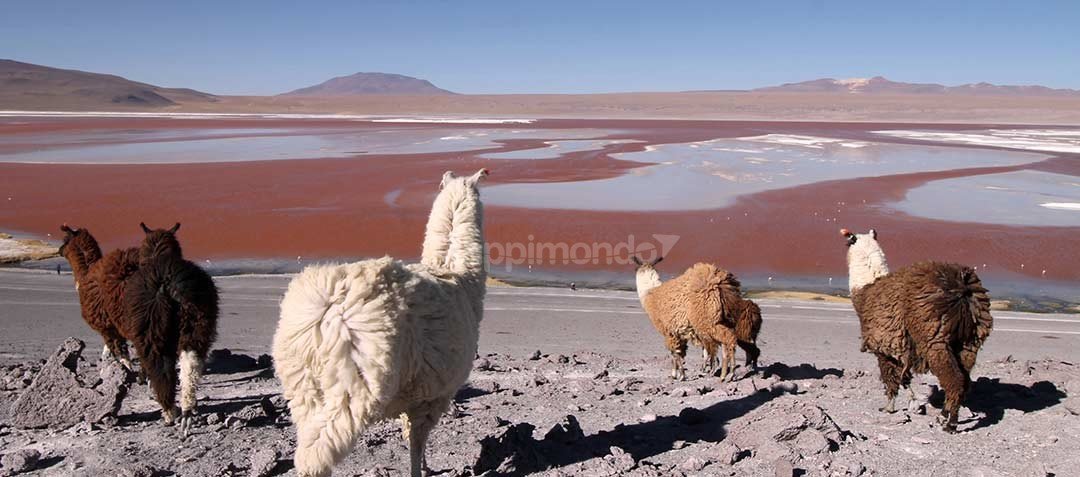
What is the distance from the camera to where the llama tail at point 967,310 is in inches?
275

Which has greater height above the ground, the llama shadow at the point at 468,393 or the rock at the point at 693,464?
the rock at the point at 693,464

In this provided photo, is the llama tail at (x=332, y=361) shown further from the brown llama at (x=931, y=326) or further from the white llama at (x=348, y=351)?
the brown llama at (x=931, y=326)

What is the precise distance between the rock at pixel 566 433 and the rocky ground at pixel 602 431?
12mm

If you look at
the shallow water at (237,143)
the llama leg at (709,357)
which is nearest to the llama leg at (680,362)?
the llama leg at (709,357)

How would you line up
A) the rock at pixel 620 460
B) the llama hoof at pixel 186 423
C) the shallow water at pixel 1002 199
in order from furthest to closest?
the shallow water at pixel 1002 199
the llama hoof at pixel 186 423
the rock at pixel 620 460

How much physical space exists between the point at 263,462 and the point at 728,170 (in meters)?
33.7

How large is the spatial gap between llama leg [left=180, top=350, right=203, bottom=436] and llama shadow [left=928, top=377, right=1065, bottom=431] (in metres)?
6.92

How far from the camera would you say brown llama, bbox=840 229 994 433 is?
6.98 metres

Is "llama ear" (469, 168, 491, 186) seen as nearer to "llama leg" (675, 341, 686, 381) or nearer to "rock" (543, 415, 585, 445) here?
"rock" (543, 415, 585, 445)

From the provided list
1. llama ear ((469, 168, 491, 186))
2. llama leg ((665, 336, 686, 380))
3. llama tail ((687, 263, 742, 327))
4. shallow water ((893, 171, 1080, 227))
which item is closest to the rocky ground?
llama leg ((665, 336, 686, 380))

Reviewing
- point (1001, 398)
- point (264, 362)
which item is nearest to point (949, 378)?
point (1001, 398)

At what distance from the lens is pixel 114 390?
22.6ft

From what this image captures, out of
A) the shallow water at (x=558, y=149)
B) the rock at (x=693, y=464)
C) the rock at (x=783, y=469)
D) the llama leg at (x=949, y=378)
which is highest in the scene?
the shallow water at (x=558, y=149)

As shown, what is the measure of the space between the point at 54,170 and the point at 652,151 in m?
31.7
